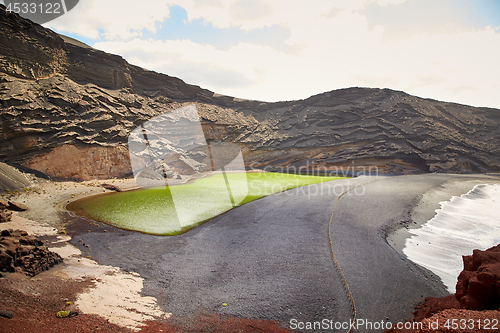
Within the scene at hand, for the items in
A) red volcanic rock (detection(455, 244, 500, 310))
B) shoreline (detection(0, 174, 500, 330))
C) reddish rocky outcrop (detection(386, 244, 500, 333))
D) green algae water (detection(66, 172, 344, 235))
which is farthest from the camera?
green algae water (detection(66, 172, 344, 235))

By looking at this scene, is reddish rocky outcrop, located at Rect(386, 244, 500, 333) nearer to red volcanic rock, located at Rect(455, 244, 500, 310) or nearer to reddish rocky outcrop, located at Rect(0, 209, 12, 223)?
red volcanic rock, located at Rect(455, 244, 500, 310)

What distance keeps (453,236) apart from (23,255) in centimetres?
1436

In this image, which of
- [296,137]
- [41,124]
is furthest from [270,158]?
[41,124]

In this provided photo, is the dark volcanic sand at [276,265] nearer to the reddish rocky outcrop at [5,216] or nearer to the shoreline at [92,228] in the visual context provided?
the shoreline at [92,228]

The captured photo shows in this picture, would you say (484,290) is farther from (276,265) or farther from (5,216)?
(5,216)

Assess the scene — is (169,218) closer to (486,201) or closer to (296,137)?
(486,201)

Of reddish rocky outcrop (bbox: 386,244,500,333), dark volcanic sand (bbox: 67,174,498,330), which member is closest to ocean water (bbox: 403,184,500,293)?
dark volcanic sand (bbox: 67,174,498,330)

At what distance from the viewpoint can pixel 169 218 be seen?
35.5ft

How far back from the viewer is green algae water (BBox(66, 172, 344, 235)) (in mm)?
10072

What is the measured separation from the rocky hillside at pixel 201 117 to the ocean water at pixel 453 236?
16507 millimetres

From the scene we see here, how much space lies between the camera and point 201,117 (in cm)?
3152

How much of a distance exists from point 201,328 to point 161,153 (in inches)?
873

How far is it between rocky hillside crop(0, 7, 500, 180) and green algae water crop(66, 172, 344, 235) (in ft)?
28.6

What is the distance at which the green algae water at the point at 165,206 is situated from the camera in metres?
10.1
